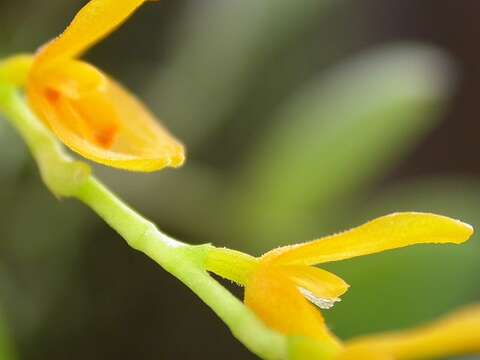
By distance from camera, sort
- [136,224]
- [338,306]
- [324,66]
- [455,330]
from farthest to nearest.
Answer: [324,66]
[338,306]
[136,224]
[455,330]

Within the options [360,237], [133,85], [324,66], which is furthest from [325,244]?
[324,66]

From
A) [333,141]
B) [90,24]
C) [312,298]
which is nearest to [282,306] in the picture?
[312,298]

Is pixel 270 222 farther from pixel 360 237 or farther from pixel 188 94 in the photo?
pixel 360 237

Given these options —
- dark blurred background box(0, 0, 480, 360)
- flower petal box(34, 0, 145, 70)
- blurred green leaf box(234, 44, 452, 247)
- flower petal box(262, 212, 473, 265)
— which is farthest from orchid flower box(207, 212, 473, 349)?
blurred green leaf box(234, 44, 452, 247)

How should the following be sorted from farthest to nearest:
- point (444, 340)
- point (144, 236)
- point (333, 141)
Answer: point (333, 141) → point (144, 236) → point (444, 340)

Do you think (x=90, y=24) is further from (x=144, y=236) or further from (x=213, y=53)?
(x=213, y=53)

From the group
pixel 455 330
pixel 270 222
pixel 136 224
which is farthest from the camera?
pixel 270 222
